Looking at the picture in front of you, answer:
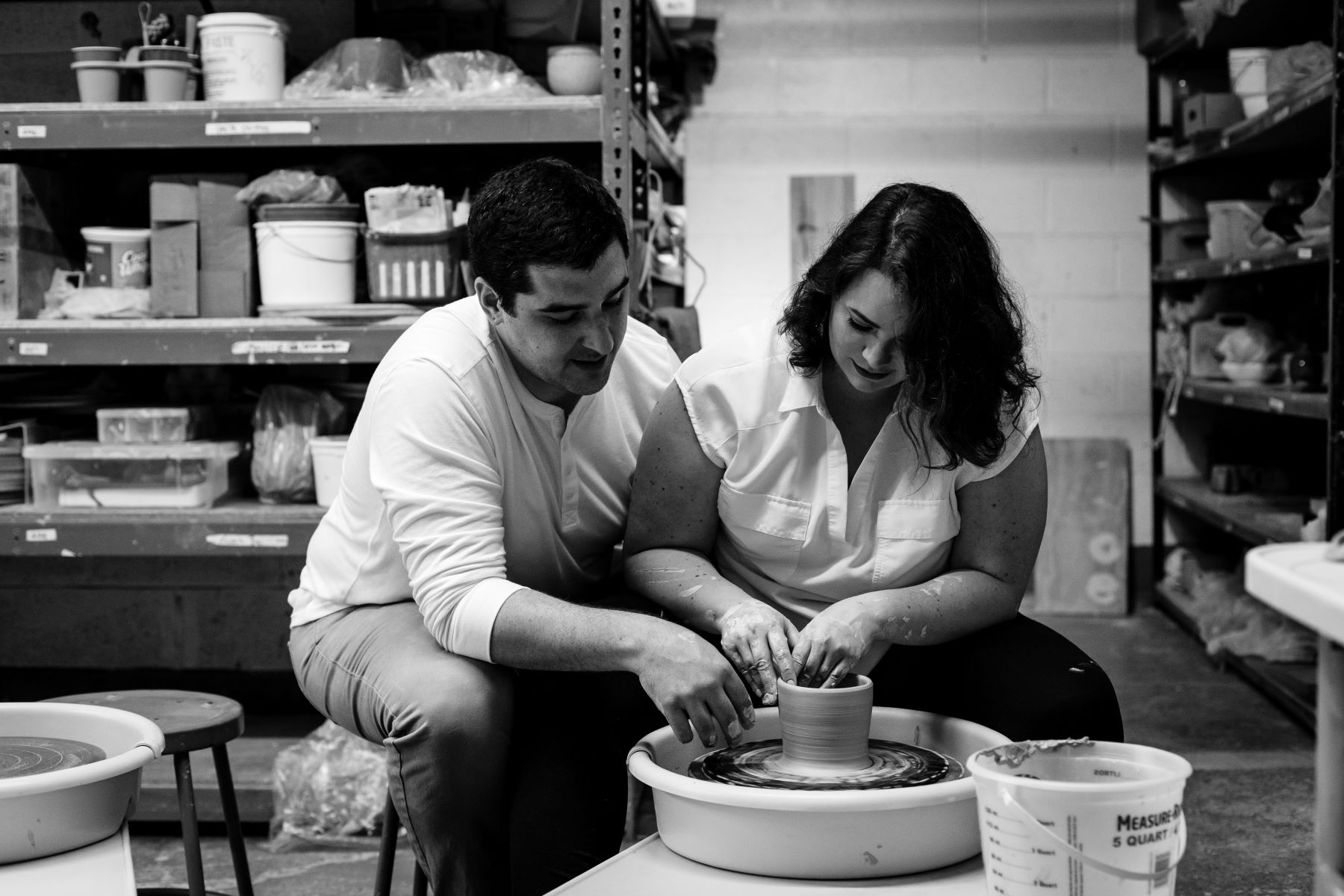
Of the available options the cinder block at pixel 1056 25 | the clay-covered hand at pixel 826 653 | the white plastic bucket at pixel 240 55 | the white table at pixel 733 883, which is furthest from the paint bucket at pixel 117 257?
the cinder block at pixel 1056 25

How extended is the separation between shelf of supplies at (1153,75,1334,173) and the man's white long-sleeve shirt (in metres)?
2.31

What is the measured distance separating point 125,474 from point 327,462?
0.52 m

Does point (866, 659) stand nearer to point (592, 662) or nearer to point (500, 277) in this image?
point (592, 662)

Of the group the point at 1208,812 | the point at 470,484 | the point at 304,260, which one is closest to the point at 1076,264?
the point at 1208,812

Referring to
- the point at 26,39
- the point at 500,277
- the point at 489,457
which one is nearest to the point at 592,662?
the point at 489,457

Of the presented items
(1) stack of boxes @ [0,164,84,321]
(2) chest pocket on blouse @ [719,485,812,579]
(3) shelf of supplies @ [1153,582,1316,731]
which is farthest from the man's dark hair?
(3) shelf of supplies @ [1153,582,1316,731]

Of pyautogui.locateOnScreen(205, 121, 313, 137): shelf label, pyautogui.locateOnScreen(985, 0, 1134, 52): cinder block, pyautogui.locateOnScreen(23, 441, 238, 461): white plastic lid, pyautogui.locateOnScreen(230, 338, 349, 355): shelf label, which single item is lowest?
pyautogui.locateOnScreen(23, 441, 238, 461): white plastic lid

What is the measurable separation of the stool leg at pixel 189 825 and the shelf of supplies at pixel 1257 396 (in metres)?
2.86

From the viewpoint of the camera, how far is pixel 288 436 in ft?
10.4

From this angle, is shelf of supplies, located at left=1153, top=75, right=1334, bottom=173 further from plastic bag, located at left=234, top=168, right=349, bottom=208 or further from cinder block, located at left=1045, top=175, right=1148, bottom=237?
plastic bag, located at left=234, top=168, right=349, bottom=208

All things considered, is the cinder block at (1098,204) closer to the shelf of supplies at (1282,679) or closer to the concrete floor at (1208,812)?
the shelf of supplies at (1282,679)

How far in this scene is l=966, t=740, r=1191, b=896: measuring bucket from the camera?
3.53 ft

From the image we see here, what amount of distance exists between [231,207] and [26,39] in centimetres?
100

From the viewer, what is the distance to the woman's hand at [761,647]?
166 cm
